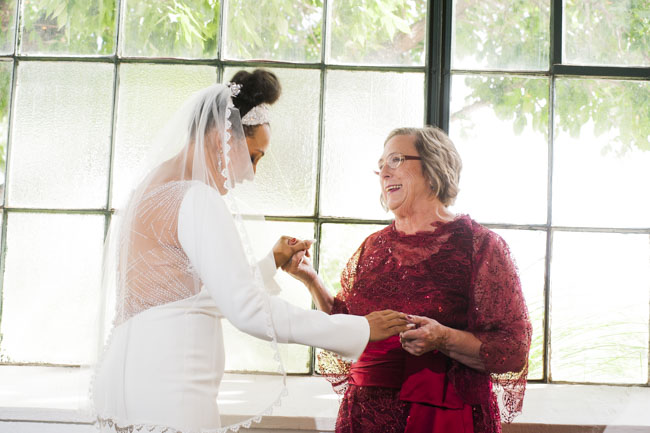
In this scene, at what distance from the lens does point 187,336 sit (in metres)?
1.48

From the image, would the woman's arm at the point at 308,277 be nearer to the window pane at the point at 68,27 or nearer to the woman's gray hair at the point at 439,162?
the woman's gray hair at the point at 439,162

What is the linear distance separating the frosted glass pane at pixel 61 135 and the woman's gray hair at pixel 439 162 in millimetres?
1438

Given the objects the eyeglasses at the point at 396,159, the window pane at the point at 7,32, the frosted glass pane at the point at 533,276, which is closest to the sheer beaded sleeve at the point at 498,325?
the eyeglasses at the point at 396,159

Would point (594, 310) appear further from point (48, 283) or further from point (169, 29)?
point (48, 283)

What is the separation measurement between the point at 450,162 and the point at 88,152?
5.33 ft

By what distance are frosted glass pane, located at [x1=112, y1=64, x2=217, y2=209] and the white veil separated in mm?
1065

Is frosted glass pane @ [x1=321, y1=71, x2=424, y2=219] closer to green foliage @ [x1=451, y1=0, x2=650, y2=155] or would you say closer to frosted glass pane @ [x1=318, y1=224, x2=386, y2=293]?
frosted glass pane @ [x1=318, y1=224, x2=386, y2=293]

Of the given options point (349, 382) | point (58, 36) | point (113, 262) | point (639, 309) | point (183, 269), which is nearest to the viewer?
point (183, 269)

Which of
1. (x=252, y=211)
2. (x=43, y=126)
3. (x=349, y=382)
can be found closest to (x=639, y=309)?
(x=349, y=382)

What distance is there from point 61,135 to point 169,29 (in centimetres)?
67

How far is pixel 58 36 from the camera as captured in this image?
2.72m

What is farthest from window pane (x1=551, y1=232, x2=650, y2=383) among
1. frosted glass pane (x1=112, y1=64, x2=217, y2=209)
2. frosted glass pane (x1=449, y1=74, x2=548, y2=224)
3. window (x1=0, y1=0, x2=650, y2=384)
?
frosted glass pane (x1=112, y1=64, x2=217, y2=209)

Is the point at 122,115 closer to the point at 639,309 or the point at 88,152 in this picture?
the point at 88,152

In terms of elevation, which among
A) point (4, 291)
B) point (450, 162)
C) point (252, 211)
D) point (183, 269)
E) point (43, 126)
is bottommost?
point (4, 291)
